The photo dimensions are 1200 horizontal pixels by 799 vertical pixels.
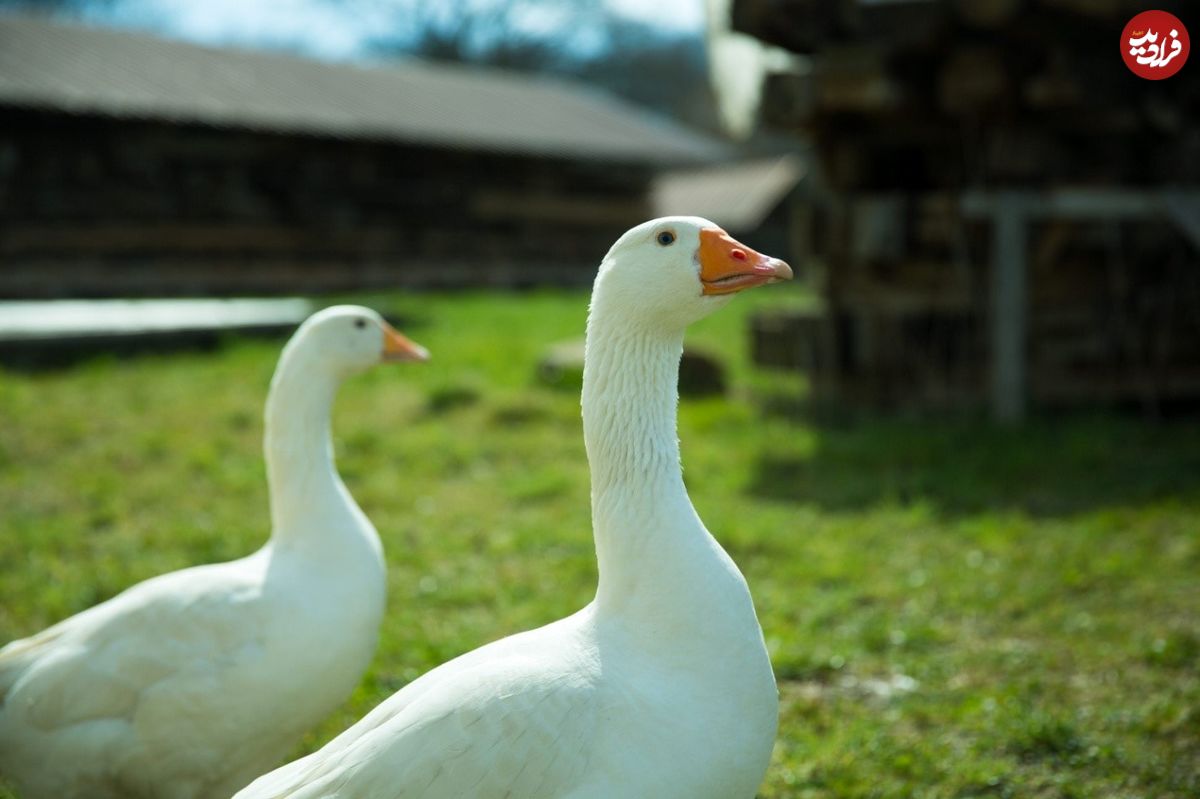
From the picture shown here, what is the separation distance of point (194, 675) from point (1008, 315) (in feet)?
21.2

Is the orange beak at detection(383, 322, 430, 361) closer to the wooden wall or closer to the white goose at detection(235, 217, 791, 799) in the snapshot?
the white goose at detection(235, 217, 791, 799)

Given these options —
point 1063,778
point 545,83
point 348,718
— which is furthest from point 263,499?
point 545,83

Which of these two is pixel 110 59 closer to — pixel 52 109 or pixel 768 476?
pixel 52 109

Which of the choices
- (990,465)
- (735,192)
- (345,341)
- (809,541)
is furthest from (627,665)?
(735,192)

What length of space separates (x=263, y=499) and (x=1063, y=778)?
4798 mm

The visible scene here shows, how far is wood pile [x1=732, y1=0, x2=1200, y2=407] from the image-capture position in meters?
7.56

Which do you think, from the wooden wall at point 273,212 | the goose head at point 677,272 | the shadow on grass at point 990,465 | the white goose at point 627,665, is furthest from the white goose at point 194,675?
the wooden wall at point 273,212

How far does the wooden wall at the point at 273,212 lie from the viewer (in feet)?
50.7

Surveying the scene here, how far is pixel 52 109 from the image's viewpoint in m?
14.3

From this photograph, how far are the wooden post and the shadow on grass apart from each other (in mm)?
221

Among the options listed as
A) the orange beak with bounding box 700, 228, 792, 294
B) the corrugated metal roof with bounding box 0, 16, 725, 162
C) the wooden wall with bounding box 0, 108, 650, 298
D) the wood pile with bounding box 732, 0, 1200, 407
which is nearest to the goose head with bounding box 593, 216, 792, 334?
the orange beak with bounding box 700, 228, 792, 294

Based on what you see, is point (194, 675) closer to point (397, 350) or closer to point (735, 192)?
point (397, 350)

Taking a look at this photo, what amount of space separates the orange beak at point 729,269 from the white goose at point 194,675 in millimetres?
1548

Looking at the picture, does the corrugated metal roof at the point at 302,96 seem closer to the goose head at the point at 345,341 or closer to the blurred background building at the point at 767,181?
the blurred background building at the point at 767,181
